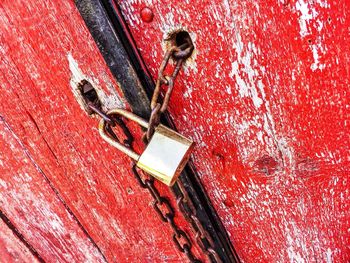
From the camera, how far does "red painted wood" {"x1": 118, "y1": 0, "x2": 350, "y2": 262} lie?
0.55 m

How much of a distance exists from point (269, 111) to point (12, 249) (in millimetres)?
992

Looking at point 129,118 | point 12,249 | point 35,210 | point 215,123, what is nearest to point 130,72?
point 129,118

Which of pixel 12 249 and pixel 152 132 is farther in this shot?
pixel 12 249

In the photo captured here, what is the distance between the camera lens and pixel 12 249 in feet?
3.85

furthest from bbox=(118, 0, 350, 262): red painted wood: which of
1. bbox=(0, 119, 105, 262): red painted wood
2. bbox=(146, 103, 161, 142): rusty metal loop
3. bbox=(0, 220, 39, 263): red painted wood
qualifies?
bbox=(0, 220, 39, 263): red painted wood

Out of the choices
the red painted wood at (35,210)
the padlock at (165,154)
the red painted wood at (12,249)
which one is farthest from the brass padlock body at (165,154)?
the red painted wood at (12,249)

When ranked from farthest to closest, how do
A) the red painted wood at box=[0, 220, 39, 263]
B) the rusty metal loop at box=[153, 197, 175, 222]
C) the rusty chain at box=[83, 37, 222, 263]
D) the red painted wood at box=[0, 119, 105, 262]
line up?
the red painted wood at box=[0, 220, 39, 263]
the red painted wood at box=[0, 119, 105, 262]
the rusty metal loop at box=[153, 197, 175, 222]
the rusty chain at box=[83, 37, 222, 263]

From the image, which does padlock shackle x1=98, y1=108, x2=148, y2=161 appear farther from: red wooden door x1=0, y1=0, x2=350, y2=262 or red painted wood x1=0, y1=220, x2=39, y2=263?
red painted wood x1=0, y1=220, x2=39, y2=263

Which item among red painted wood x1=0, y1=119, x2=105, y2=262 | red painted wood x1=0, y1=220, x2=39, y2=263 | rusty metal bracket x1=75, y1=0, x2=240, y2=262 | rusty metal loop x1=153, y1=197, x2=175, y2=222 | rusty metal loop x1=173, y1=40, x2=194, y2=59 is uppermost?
rusty metal loop x1=173, y1=40, x2=194, y2=59

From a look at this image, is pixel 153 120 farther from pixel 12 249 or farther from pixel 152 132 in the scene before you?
pixel 12 249

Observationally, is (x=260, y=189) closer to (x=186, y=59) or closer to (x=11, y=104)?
(x=186, y=59)

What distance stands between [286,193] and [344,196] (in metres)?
0.12

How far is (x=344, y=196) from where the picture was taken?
0.72m

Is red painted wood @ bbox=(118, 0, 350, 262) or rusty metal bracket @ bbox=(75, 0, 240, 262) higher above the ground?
red painted wood @ bbox=(118, 0, 350, 262)
